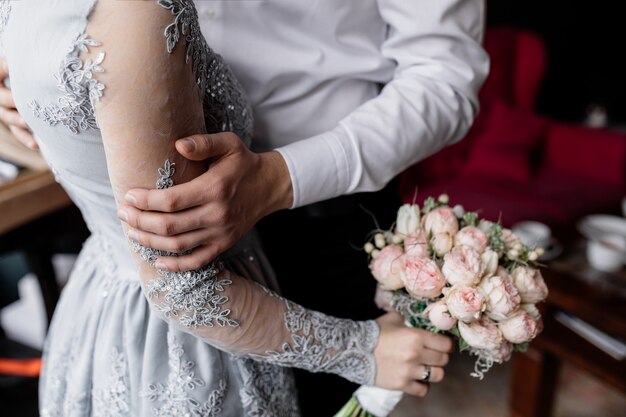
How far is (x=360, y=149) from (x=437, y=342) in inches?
12.8

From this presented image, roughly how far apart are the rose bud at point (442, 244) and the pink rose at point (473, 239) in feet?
0.04

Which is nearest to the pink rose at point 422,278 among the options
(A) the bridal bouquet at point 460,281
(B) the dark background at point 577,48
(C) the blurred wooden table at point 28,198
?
(A) the bridal bouquet at point 460,281

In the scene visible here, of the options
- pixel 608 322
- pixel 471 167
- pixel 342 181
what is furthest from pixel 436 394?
pixel 342 181

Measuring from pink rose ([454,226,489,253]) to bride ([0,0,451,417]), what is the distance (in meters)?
0.16

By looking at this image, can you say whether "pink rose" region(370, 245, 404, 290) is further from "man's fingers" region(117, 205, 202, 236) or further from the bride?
"man's fingers" region(117, 205, 202, 236)

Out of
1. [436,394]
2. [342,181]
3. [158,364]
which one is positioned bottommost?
[436,394]

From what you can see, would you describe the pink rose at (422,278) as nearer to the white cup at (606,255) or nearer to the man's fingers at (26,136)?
the man's fingers at (26,136)

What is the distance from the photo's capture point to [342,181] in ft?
2.97

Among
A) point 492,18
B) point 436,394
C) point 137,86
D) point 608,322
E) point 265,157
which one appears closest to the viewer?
point 137,86

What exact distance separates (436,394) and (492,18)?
9.21 feet

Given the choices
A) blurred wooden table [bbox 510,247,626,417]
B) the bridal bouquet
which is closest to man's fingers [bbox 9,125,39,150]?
the bridal bouquet

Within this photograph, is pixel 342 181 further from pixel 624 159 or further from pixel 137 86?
pixel 624 159

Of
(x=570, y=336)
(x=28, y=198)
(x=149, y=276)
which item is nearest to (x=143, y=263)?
(x=149, y=276)

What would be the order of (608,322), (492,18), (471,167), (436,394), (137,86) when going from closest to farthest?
(137,86)
(608,322)
(436,394)
(471,167)
(492,18)
